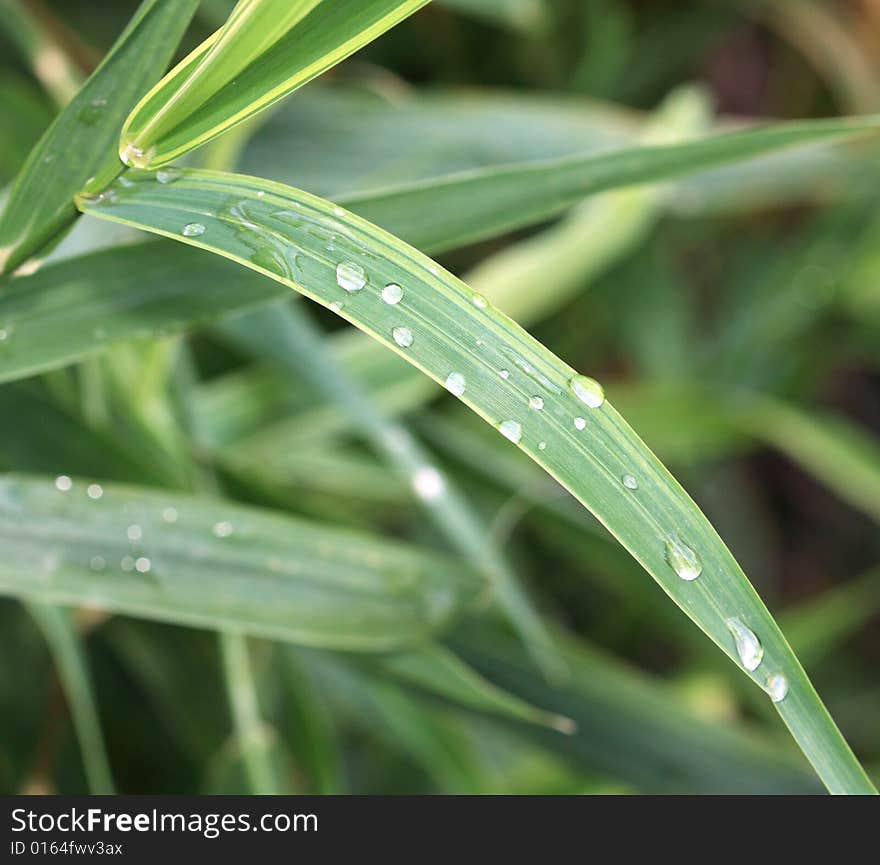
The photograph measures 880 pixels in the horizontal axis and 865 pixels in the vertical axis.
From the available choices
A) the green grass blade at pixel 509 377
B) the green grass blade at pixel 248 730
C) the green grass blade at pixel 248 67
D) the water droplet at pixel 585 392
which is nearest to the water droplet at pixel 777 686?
the green grass blade at pixel 509 377

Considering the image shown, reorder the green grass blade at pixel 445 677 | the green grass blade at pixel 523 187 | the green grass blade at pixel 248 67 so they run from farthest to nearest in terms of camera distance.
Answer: the green grass blade at pixel 445 677, the green grass blade at pixel 523 187, the green grass blade at pixel 248 67

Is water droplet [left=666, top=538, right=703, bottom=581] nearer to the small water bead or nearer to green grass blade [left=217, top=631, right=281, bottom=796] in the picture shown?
the small water bead

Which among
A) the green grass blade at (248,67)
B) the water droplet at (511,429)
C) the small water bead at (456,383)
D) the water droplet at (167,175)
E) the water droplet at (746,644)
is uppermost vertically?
the water droplet at (167,175)

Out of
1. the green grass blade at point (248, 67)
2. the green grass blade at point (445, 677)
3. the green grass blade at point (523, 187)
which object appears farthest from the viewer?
the green grass blade at point (445, 677)

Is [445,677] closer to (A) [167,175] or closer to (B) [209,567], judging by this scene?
(B) [209,567]

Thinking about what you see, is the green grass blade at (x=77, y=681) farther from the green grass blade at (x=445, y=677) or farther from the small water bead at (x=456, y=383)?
the small water bead at (x=456, y=383)

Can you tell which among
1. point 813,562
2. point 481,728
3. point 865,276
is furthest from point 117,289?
point 813,562
